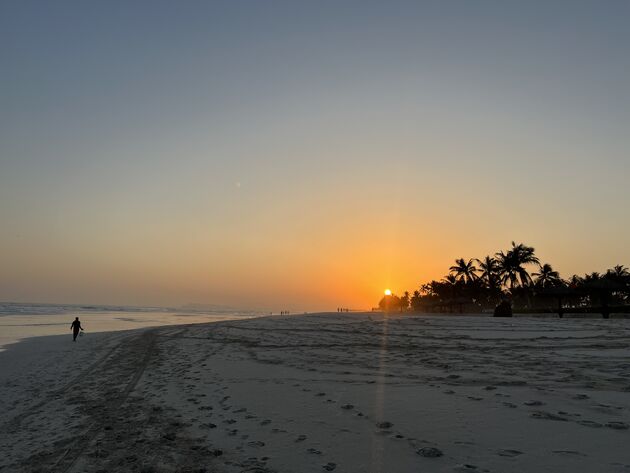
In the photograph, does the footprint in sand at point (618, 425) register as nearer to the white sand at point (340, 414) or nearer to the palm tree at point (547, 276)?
the white sand at point (340, 414)

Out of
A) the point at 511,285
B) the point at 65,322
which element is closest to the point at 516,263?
the point at 511,285

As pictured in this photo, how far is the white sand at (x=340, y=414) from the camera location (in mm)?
5016

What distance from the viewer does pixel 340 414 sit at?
6957 mm

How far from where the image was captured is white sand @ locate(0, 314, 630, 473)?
502 centimetres

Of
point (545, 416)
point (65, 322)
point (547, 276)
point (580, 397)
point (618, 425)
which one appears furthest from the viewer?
point (547, 276)

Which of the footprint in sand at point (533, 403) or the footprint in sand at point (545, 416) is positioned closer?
the footprint in sand at point (545, 416)

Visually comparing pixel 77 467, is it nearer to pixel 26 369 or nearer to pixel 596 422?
pixel 596 422

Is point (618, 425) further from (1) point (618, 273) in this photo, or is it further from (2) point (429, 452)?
(1) point (618, 273)

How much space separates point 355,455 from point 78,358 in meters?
17.4

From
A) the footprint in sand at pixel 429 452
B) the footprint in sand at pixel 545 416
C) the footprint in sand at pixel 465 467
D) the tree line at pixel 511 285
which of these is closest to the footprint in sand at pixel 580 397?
the footprint in sand at pixel 545 416

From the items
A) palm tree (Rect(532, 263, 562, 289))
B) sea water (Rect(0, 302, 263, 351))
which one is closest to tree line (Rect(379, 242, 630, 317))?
palm tree (Rect(532, 263, 562, 289))

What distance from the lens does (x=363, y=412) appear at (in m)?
6.93

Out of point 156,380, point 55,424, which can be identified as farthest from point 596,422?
point 156,380

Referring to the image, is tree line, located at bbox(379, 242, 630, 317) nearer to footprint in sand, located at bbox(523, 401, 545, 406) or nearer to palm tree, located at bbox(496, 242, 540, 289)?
palm tree, located at bbox(496, 242, 540, 289)
